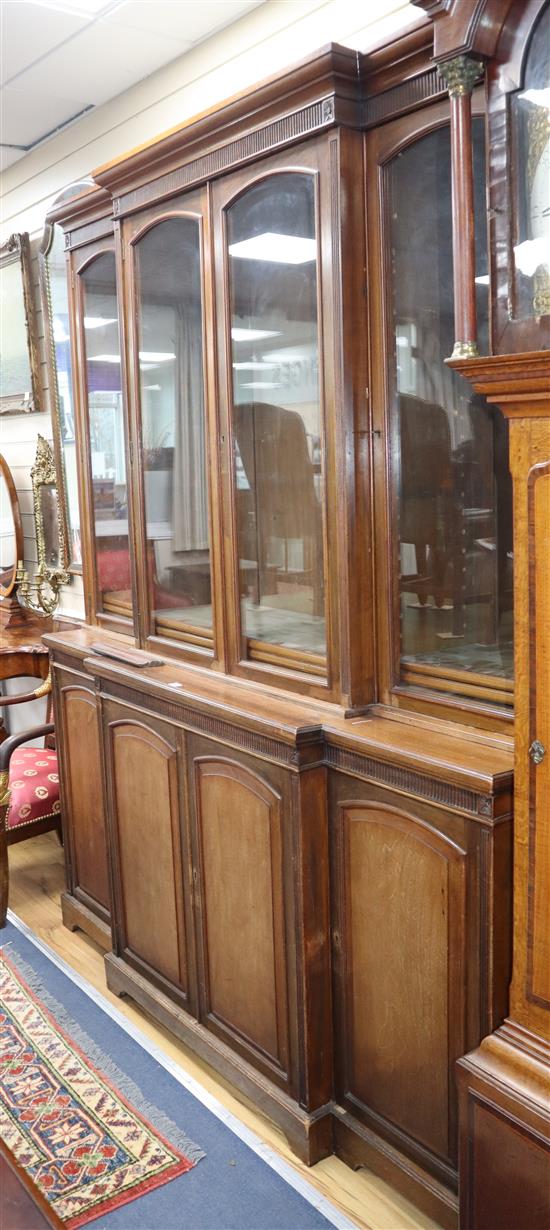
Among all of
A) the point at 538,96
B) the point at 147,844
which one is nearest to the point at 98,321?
the point at 147,844

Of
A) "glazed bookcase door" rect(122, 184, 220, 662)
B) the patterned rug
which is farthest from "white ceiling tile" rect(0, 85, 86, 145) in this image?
the patterned rug

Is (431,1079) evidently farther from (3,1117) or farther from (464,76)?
(464,76)

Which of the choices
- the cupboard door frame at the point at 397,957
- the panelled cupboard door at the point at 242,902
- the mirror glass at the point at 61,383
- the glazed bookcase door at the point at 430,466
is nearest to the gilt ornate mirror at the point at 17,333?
the mirror glass at the point at 61,383

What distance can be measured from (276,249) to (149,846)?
1492 mm

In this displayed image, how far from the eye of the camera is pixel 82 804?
3025 mm

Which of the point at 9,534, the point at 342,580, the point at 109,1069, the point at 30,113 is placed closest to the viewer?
the point at 342,580

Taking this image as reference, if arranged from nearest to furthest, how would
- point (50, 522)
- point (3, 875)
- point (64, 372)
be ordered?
point (3, 875), point (64, 372), point (50, 522)

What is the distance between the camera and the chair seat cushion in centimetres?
325

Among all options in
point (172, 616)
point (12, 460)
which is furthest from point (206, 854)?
point (12, 460)

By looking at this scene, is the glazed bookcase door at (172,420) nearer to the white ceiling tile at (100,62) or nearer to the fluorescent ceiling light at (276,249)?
the fluorescent ceiling light at (276,249)

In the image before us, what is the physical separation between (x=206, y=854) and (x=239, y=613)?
571mm

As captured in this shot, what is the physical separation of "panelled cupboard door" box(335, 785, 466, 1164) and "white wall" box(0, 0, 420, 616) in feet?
4.75

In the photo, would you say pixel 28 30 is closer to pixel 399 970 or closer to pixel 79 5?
pixel 79 5

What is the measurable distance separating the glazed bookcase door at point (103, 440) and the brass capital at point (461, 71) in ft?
4.73
